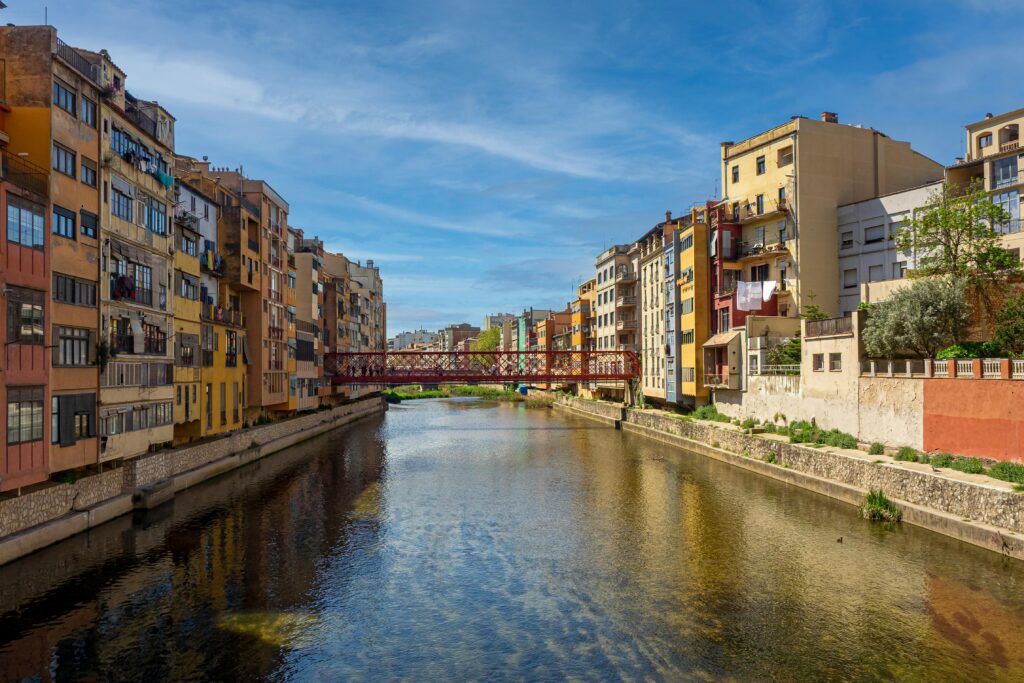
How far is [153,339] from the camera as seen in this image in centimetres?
3606

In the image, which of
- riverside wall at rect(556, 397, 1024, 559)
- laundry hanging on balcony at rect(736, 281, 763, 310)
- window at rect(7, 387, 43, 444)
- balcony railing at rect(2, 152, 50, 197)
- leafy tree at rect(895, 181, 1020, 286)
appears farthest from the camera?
laundry hanging on balcony at rect(736, 281, 763, 310)

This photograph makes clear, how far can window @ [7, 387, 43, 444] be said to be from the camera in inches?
950

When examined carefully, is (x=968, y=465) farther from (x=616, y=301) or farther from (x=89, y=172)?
(x=616, y=301)

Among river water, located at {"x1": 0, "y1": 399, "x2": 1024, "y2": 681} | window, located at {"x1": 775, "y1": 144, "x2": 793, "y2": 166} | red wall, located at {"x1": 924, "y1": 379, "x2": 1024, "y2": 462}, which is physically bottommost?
river water, located at {"x1": 0, "y1": 399, "x2": 1024, "y2": 681}

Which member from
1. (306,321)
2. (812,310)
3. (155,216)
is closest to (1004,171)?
(812,310)

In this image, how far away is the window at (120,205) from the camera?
105 ft

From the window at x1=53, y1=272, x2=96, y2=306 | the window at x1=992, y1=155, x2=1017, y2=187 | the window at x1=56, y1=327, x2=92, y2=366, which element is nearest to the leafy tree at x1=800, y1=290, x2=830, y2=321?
the window at x1=992, y1=155, x2=1017, y2=187

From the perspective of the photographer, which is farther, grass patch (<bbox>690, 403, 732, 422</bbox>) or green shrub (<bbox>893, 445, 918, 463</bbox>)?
grass patch (<bbox>690, 403, 732, 422</bbox>)

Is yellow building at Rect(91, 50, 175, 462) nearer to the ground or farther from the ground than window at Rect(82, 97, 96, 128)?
nearer to the ground

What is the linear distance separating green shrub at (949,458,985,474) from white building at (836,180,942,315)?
24156 millimetres

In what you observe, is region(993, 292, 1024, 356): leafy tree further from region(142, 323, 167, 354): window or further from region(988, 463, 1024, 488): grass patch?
region(142, 323, 167, 354): window

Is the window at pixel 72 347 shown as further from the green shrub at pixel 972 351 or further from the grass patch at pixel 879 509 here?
the green shrub at pixel 972 351

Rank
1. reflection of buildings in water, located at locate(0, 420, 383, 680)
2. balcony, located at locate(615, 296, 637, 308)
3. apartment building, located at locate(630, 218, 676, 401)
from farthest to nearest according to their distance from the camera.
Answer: balcony, located at locate(615, 296, 637, 308) → apartment building, located at locate(630, 218, 676, 401) → reflection of buildings in water, located at locate(0, 420, 383, 680)

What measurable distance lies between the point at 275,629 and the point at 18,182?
18729mm
